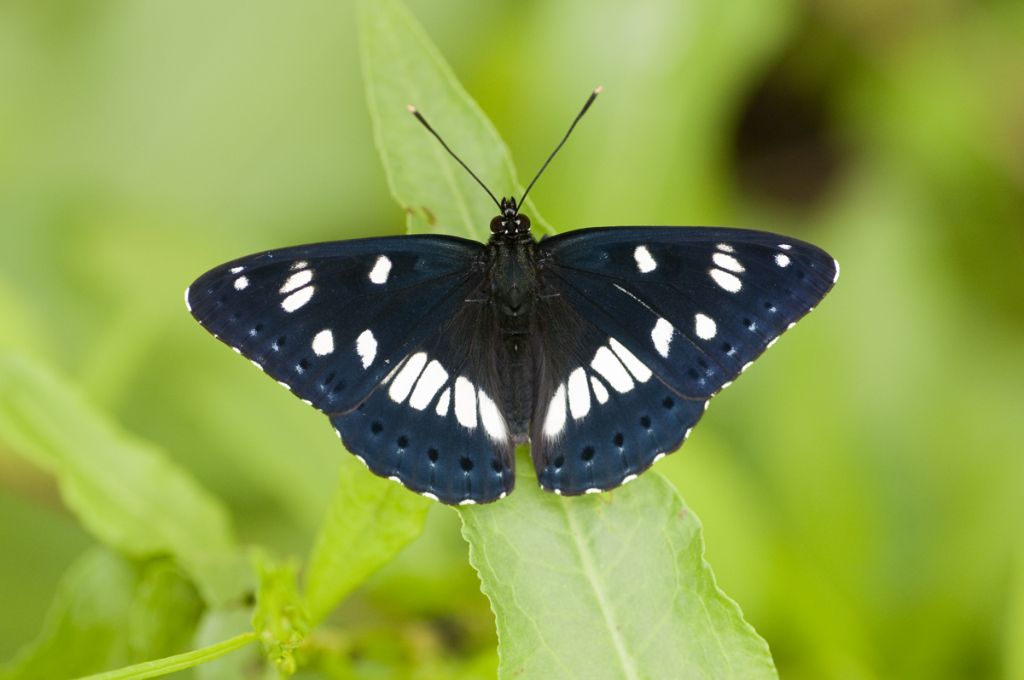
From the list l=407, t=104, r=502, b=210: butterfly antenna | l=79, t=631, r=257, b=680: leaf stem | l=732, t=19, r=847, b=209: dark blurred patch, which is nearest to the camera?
l=79, t=631, r=257, b=680: leaf stem

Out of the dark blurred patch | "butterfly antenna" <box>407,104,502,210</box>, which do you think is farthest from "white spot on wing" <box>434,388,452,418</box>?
the dark blurred patch

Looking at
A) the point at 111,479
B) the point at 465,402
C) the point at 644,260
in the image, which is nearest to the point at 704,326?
the point at 644,260

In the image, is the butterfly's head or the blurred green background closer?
the butterfly's head

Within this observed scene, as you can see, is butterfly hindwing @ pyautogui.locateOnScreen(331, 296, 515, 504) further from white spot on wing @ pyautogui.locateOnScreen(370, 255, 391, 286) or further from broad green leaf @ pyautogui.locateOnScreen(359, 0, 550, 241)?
broad green leaf @ pyautogui.locateOnScreen(359, 0, 550, 241)

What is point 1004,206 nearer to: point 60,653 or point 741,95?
point 741,95

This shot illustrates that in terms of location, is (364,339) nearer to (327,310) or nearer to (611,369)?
(327,310)

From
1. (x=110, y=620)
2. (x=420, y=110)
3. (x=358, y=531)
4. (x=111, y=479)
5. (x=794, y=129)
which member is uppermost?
(x=794, y=129)
